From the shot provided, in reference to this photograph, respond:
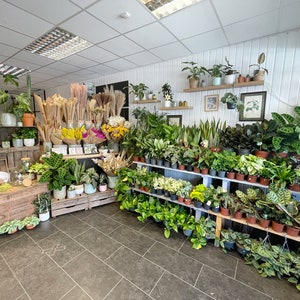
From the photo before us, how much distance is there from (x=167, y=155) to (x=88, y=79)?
10.9ft

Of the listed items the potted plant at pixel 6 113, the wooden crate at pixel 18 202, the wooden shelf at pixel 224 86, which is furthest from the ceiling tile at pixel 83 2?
the wooden crate at pixel 18 202

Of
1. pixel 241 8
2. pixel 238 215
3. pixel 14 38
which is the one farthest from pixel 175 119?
pixel 14 38

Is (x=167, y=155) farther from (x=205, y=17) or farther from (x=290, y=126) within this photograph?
(x=205, y=17)

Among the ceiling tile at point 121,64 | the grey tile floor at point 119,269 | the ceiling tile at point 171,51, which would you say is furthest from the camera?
the ceiling tile at point 121,64

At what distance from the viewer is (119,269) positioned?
5.45 feet

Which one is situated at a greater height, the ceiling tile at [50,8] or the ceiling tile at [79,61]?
the ceiling tile at [79,61]

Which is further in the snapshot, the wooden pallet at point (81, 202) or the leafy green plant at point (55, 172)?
the wooden pallet at point (81, 202)

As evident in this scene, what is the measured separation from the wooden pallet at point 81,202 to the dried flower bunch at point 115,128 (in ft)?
3.40

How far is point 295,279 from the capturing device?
1.54 meters

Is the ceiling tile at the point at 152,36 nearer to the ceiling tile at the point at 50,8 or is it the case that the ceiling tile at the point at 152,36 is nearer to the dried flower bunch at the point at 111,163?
the ceiling tile at the point at 50,8

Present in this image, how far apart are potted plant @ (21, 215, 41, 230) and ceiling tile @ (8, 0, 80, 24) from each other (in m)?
2.50

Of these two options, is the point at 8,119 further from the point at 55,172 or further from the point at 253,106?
the point at 253,106

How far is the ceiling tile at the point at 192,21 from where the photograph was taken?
5.60 feet

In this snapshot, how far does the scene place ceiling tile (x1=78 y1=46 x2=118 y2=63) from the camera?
2668mm
